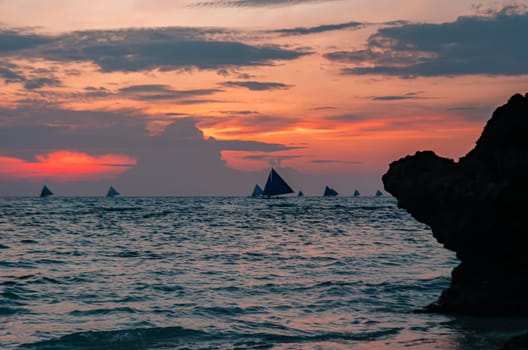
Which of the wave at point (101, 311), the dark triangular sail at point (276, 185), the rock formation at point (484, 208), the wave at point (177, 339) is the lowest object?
the wave at point (177, 339)

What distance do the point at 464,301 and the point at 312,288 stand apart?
6179mm

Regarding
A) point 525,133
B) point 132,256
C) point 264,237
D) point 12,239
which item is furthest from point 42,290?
point 264,237

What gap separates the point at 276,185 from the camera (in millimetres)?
161250

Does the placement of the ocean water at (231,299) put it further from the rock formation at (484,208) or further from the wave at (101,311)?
the rock formation at (484,208)

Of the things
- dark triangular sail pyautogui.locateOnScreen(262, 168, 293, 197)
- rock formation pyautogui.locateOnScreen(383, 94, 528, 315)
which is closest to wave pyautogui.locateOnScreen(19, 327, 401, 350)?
rock formation pyautogui.locateOnScreen(383, 94, 528, 315)

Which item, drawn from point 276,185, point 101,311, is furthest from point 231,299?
point 276,185

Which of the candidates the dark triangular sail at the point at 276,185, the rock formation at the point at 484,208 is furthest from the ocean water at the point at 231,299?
the dark triangular sail at the point at 276,185

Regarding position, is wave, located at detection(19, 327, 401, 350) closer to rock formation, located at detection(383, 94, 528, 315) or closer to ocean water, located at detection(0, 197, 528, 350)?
ocean water, located at detection(0, 197, 528, 350)

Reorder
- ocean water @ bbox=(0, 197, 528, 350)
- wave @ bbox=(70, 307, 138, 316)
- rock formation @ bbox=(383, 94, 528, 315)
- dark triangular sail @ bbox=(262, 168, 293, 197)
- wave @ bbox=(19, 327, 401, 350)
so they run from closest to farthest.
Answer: wave @ bbox=(19, 327, 401, 350), ocean water @ bbox=(0, 197, 528, 350), rock formation @ bbox=(383, 94, 528, 315), wave @ bbox=(70, 307, 138, 316), dark triangular sail @ bbox=(262, 168, 293, 197)

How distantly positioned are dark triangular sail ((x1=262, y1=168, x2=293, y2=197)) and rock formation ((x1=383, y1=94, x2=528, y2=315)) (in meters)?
140

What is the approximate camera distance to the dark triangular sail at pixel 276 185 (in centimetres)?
15850

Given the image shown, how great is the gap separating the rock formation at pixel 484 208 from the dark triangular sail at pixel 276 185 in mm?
139973

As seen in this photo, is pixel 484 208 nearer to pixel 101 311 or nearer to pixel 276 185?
pixel 101 311

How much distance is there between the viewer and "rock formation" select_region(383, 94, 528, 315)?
620 inches
